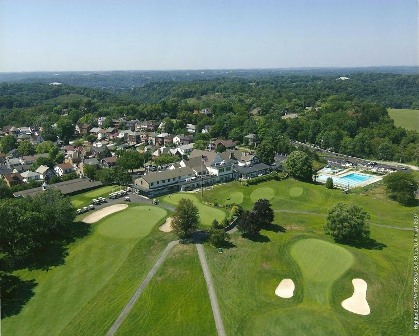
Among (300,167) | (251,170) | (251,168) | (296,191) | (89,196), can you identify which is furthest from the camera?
(251,168)

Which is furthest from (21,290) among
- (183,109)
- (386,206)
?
(183,109)

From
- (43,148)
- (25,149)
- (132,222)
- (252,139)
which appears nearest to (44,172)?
(43,148)

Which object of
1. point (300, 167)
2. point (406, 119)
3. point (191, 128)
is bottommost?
point (191, 128)

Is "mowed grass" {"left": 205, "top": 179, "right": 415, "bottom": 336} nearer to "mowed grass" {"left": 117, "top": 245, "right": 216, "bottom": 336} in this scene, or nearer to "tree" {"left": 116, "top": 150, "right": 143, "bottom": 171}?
"mowed grass" {"left": 117, "top": 245, "right": 216, "bottom": 336}

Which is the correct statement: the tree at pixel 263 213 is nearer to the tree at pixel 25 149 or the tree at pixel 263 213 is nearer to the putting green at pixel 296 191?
the putting green at pixel 296 191

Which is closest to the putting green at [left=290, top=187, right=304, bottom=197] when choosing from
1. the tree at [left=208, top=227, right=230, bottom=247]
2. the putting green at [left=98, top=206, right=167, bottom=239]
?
the tree at [left=208, top=227, right=230, bottom=247]

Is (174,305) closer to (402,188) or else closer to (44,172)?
(402,188)

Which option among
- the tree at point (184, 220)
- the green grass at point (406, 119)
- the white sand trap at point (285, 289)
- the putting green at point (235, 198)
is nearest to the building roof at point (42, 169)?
the putting green at point (235, 198)
